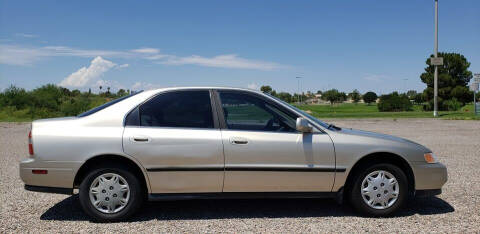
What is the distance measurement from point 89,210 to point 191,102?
1646 mm

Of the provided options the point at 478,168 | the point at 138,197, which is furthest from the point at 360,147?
the point at 478,168

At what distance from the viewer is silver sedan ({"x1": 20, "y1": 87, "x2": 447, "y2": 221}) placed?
4.06 m

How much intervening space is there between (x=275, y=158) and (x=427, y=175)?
1830 millimetres

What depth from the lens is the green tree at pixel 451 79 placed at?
4959 centimetres

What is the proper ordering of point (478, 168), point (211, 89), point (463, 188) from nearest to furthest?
point (211, 89) < point (463, 188) < point (478, 168)

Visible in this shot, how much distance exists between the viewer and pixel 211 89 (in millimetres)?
4426

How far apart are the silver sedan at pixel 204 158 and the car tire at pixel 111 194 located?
0.01 meters

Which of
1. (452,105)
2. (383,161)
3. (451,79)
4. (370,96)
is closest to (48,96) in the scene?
(383,161)

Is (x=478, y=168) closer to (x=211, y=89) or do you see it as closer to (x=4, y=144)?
(x=211, y=89)

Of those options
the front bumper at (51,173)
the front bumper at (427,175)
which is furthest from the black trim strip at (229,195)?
the front bumper at (427,175)

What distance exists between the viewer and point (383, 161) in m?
4.39

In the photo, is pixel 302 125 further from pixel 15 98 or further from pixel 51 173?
pixel 15 98

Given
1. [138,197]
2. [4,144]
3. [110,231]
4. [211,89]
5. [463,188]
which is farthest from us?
[4,144]

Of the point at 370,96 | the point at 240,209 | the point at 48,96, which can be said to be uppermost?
the point at 370,96
